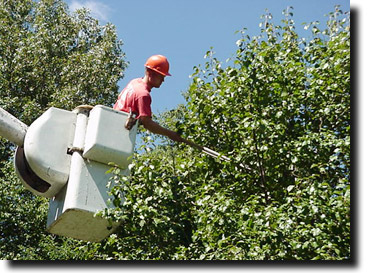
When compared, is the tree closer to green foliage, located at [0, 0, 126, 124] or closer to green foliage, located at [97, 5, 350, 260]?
green foliage, located at [0, 0, 126, 124]

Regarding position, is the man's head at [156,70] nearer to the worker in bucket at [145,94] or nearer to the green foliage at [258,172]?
the worker in bucket at [145,94]

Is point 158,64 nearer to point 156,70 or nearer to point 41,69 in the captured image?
point 156,70

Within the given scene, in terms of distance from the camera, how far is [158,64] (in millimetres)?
6309

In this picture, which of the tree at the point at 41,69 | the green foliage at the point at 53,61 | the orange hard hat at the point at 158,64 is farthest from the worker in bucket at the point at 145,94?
the green foliage at the point at 53,61

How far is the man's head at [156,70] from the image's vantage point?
20.6 ft

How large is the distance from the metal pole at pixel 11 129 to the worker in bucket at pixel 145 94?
884 millimetres

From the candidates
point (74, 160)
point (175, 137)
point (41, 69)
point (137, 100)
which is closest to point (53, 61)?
point (41, 69)

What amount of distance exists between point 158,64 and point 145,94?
0.45m

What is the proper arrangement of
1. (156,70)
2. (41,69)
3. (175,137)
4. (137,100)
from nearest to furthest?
(137,100), (156,70), (175,137), (41,69)

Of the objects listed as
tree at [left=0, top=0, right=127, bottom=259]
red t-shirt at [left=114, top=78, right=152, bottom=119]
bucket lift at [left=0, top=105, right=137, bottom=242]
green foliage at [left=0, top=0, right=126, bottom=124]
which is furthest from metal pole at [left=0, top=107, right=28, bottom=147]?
green foliage at [left=0, top=0, right=126, bottom=124]

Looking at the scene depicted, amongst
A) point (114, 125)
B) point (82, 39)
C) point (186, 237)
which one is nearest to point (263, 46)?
point (186, 237)

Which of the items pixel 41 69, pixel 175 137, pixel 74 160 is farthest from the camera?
pixel 41 69

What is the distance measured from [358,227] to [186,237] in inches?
99.1

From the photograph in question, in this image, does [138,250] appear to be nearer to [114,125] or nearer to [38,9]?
[114,125]
